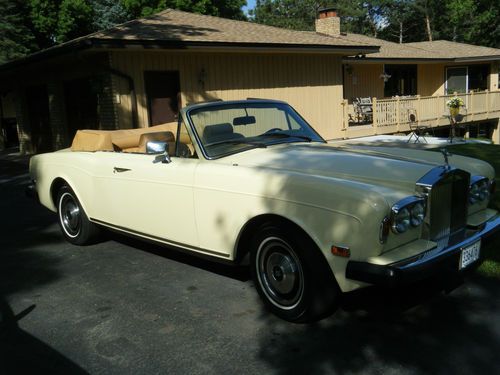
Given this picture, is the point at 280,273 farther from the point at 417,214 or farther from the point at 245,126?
the point at 245,126

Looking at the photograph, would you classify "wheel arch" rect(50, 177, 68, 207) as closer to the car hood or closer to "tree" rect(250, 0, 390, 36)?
the car hood

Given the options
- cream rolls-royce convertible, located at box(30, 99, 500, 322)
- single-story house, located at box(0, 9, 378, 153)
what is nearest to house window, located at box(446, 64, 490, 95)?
single-story house, located at box(0, 9, 378, 153)

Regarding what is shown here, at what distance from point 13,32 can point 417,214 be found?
3044cm

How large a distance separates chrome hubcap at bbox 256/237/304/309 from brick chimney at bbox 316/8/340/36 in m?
19.6

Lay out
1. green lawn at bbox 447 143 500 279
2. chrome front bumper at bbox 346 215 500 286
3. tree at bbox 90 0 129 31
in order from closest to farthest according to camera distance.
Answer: chrome front bumper at bbox 346 215 500 286 → green lawn at bbox 447 143 500 279 → tree at bbox 90 0 129 31

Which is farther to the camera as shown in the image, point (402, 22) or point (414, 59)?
point (402, 22)

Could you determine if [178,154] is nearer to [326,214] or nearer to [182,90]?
[326,214]

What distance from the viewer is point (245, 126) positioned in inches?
186

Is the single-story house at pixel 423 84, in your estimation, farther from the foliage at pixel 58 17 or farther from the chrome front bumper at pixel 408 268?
the foliage at pixel 58 17

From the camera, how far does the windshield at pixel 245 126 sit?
442 centimetres

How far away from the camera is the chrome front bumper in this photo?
117 inches

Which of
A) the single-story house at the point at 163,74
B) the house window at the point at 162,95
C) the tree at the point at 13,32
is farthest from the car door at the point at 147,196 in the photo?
the tree at the point at 13,32

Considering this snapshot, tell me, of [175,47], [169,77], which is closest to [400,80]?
[169,77]

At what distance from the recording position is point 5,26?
27219mm
